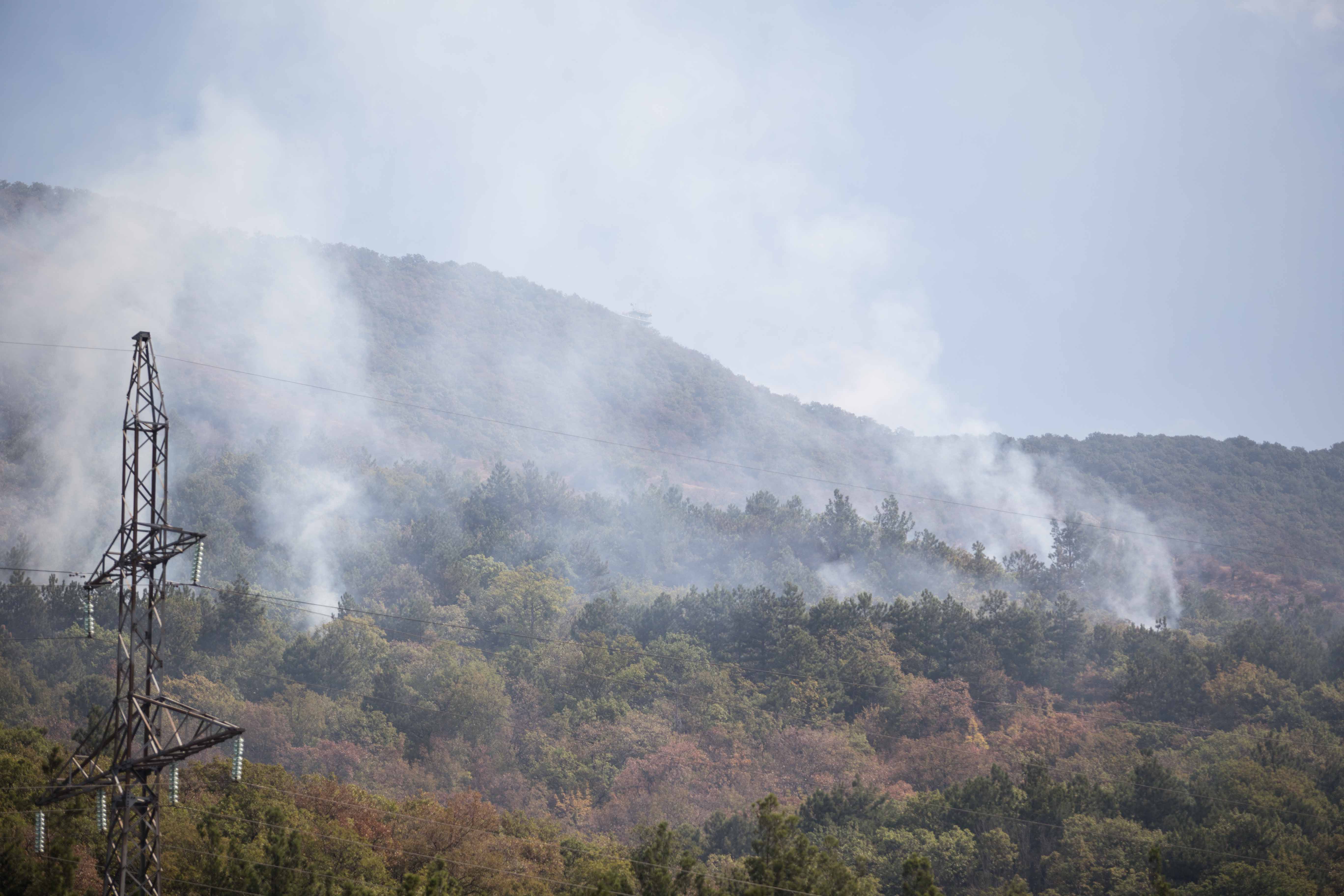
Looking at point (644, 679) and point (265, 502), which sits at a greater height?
point (265, 502)

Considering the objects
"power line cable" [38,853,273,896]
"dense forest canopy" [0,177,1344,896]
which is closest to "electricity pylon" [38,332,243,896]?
"power line cable" [38,853,273,896]

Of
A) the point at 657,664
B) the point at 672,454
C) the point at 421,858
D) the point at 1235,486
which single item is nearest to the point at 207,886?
the point at 421,858

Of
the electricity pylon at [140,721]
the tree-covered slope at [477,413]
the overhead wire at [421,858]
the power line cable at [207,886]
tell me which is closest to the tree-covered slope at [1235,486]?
the tree-covered slope at [477,413]

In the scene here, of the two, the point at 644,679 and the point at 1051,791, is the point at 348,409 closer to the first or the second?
the point at 644,679

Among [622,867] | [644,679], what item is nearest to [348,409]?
[644,679]

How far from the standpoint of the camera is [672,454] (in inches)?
6526

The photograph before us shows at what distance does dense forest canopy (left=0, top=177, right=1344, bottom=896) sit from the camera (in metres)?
38.9

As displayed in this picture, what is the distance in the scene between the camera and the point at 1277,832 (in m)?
42.7

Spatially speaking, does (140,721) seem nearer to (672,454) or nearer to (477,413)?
(477,413)

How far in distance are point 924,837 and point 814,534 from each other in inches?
2457

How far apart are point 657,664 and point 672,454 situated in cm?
9788

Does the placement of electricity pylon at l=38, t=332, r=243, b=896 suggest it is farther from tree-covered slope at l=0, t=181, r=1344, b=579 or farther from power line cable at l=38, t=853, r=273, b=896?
tree-covered slope at l=0, t=181, r=1344, b=579

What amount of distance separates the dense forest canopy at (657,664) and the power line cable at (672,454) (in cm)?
215

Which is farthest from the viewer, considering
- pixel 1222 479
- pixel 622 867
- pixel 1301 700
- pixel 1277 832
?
pixel 1222 479
